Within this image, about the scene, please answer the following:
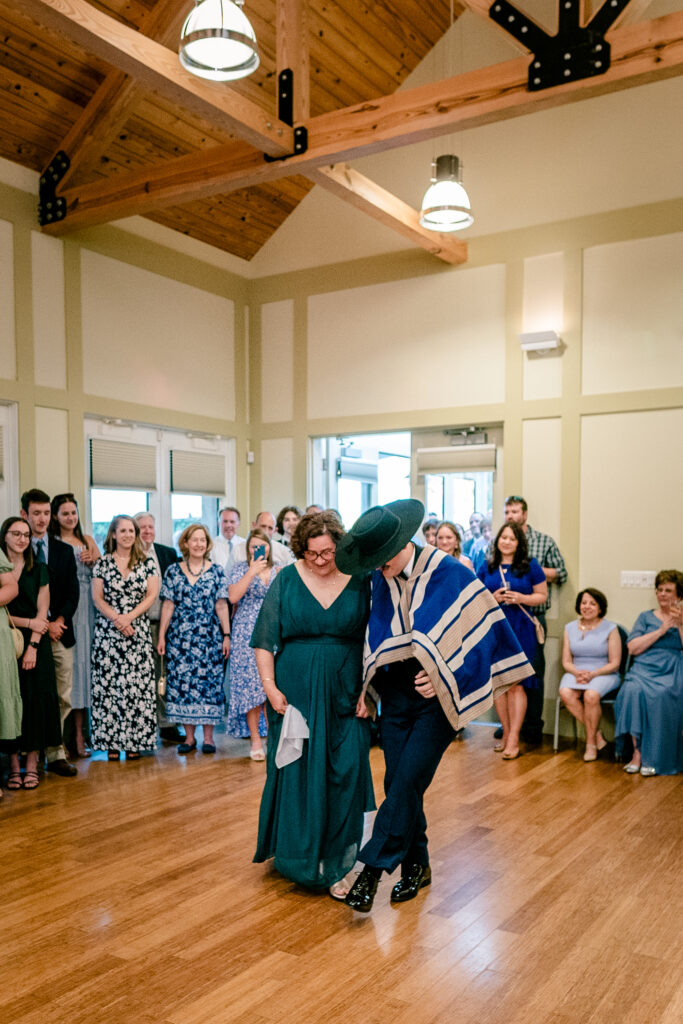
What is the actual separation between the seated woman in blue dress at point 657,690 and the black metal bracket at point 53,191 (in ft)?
16.1

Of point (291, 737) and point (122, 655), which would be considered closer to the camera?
point (291, 737)

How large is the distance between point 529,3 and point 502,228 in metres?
1.61

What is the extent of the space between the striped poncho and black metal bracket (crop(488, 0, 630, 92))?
8.80ft

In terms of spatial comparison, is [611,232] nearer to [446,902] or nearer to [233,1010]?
[446,902]

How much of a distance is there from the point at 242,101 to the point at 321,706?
337 centimetres

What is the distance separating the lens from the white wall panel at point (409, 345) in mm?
7090

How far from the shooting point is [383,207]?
6336mm

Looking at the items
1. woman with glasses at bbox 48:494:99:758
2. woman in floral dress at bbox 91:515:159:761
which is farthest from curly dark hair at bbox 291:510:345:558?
woman with glasses at bbox 48:494:99:758

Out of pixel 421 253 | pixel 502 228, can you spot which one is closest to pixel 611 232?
pixel 502 228

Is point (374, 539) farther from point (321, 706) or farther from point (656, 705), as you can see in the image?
point (656, 705)

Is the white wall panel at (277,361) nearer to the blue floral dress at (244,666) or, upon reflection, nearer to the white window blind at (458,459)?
the white window blind at (458,459)

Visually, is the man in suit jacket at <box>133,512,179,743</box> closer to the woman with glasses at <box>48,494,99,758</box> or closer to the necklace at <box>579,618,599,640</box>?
the woman with glasses at <box>48,494,99,758</box>

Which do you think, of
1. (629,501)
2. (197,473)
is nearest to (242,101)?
(197,473)

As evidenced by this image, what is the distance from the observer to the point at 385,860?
3236 mm
